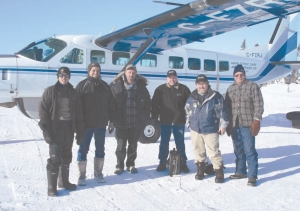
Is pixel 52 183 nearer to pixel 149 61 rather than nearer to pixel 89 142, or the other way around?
pixel 89 142

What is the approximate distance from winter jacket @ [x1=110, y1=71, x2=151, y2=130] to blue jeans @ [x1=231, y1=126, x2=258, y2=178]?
1574 millimetres

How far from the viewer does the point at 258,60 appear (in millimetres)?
11453

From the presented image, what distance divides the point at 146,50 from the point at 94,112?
3.58 m

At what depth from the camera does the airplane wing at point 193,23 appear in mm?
5938

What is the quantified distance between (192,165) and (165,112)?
1264 millimetres

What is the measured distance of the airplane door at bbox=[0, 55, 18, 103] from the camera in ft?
22.7

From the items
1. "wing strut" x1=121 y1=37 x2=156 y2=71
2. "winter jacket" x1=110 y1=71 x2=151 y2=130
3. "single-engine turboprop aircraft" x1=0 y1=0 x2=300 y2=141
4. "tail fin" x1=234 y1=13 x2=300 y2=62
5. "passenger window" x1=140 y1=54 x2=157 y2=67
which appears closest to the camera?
"winter jacket" x1=110 y1=71 x2=151 y2=130

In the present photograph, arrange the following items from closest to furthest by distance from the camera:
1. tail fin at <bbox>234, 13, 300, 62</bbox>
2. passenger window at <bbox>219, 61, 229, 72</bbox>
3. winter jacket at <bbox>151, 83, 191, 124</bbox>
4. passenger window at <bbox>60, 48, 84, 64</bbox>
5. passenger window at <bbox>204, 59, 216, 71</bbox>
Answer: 1. winter jacket at <bbox>151, 83, 191, 124</bbox>
2. passenger window at <bbox>60, 48, 84, 64</bbox>
3. passenger window at <bbox>204, 59, 216, 71</bbox>
4. passenger window at <bbox>219, 61, 229, 72</bbox>
5. tail fin at <bbox>234, 13, 300, 62</bbox>

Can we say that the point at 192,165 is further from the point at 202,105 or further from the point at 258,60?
the point at 258,60

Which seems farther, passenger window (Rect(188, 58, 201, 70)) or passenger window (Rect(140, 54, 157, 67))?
passenger window (Rect(188, 58, 201, 70))

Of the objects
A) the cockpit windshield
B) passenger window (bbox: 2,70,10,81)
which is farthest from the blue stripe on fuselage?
passenger window (bbox: 2,70,10,81)

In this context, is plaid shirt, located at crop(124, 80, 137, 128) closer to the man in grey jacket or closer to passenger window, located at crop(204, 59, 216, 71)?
the man in grey jacket

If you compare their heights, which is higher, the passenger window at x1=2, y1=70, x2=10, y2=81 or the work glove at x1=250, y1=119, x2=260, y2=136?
the passenger window at x1=2, y1=70, x2=10, y2=81

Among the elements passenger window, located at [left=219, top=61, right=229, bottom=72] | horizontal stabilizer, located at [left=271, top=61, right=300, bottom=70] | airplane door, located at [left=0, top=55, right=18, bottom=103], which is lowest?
airplane door, located at [left=0, top=55, right=18, bottom=103]
